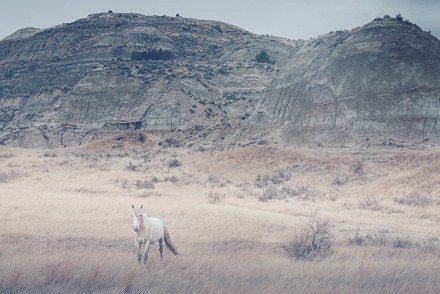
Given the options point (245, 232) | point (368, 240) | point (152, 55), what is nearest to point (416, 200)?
point (368, 240)

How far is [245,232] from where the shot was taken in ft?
46.0

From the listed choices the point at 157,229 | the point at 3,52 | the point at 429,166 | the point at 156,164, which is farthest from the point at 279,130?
the point at 3,52

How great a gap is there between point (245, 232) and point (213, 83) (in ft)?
203

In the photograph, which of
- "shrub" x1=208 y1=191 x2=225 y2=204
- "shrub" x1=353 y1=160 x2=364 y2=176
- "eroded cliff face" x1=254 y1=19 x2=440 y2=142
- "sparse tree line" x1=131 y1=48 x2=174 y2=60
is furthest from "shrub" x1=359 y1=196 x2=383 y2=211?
"sparse tree line" x1=131 y1=48 x2=174 y2=60

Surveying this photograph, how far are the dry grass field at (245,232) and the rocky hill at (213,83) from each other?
9.49 m

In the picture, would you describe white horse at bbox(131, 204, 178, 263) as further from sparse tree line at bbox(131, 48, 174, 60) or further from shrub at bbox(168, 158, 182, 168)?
sparse tree line at bbox(131, 48, 174, 60)

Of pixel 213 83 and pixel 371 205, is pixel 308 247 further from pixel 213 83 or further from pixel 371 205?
pixel 213 83

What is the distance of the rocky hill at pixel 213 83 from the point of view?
40.9m

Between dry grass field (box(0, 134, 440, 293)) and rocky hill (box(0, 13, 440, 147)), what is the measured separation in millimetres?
9491

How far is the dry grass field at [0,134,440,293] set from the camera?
9.31 m

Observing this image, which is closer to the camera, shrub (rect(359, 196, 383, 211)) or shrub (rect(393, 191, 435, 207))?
shrub (rect(359, 196, 383, 211))

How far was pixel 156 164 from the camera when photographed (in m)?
40.0

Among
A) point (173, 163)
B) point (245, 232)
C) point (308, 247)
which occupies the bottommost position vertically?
point (173, 163)

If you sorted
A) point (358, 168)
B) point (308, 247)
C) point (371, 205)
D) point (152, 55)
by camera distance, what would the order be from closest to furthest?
1. point (308, 247)
2. point (371, 205)
3. point (358, 168)
4. point (152, 55)
